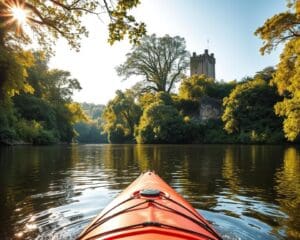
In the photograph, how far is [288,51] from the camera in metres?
23.3

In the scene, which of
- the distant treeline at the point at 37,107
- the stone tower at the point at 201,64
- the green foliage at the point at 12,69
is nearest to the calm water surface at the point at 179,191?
the green foliage at the point at 12,69

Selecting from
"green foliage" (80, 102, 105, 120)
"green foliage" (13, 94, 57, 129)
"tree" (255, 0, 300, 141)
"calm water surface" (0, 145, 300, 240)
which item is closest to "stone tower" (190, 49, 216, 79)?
"green foliage" (13, 94, 57, 129)

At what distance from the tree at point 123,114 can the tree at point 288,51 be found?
40.7 m

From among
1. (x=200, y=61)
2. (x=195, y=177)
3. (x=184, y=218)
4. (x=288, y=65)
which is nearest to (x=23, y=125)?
(x=288, y=65)

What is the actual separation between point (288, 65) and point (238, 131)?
26.4 metres

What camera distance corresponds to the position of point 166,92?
2430 inches

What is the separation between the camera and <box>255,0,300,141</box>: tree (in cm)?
2220

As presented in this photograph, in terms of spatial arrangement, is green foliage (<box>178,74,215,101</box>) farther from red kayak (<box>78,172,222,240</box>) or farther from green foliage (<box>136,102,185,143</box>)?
red kayak (<box>78,172,222,240</box>)

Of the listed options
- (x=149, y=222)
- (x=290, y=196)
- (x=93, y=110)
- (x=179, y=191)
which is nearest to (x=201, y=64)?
(x=179, y=191)

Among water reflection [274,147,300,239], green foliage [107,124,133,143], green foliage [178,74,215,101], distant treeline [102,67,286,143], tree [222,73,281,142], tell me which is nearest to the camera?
water reflection [274,147,300,239]

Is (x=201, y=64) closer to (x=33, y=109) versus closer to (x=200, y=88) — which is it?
(x=200, y=88)

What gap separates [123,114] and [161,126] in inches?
554

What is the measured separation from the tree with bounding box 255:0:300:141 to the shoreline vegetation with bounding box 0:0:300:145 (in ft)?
0.20

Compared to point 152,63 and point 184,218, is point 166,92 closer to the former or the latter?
point 152,63
